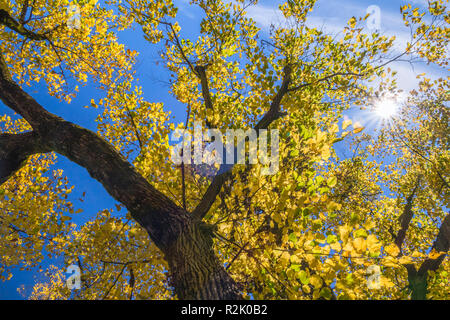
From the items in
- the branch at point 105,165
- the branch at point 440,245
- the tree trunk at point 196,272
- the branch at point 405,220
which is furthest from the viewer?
the branch at point 405,220

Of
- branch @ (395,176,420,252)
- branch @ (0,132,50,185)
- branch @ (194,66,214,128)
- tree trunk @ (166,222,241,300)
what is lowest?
tree trunk @ (166,222,241,300)

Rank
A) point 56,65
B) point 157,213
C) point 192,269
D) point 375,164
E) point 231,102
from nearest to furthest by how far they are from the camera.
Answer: point 192,269 < point 157,213 < point 231,102 < point 56,65 < point 375,164

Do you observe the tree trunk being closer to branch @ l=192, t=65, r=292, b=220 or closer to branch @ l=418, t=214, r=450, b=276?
branch @ l=192, t=65, r=292, b=220

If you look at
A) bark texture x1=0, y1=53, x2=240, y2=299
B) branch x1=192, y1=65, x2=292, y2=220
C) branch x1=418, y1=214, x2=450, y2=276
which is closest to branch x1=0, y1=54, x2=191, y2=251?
bark texture x1=0, y1=53, x2=240, y2=299

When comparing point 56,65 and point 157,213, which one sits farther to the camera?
point 56,65

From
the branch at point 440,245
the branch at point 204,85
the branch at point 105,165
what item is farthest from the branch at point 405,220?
the branch at point 105,165

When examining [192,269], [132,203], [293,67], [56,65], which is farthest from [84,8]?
[192,269]

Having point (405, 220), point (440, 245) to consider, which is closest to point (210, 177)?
point (440, 245)

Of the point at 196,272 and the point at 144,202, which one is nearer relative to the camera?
the point at 196,272

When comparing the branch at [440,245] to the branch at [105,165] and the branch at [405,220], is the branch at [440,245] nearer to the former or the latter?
the branch at [405,220]

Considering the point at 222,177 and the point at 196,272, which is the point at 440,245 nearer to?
the point at 222,177

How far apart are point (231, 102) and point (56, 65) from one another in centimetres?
677

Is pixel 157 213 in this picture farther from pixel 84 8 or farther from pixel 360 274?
pixel 84 8

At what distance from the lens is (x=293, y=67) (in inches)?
221
